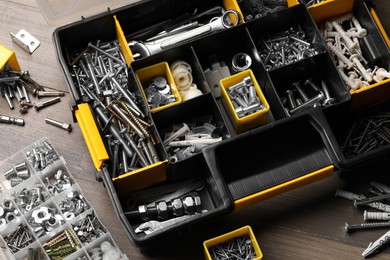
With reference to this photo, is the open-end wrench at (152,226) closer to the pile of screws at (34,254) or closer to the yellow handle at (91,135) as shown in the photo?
the yellow handle at (91,135)

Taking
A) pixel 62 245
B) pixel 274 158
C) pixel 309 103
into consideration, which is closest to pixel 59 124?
pixel 62 245

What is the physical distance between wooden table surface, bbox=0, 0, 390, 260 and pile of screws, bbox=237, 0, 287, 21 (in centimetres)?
64

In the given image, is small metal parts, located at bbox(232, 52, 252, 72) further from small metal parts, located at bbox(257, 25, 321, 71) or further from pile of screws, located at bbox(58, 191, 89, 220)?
pile of screws, located at bbox(58, 191, 89, 220)

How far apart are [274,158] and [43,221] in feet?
2.63

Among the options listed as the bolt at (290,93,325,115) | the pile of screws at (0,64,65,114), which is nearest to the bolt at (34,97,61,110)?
the pile of screws at (0,64,65,114)

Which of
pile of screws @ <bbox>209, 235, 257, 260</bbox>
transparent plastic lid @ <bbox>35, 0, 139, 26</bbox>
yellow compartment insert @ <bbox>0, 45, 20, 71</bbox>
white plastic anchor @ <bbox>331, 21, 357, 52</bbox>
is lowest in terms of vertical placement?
pile of screws @ <bbox>209, 235, 257, 260</bbox>

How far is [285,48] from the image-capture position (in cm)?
262

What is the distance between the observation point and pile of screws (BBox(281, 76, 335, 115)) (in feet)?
8.20

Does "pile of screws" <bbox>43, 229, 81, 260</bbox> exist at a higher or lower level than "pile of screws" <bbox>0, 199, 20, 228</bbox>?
lower

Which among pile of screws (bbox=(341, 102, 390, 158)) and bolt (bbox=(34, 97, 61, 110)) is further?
bolt (bbox=(34, 97, 61, 110))

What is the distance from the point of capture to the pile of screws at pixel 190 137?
2.45 metres

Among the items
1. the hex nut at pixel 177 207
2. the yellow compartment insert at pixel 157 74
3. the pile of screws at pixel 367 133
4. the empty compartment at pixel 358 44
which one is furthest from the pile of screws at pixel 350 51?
the hex nut at pixel 177 207

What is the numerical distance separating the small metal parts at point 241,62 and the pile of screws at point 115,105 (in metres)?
0.35

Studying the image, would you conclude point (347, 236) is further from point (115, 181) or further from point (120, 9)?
point (120, 9)
